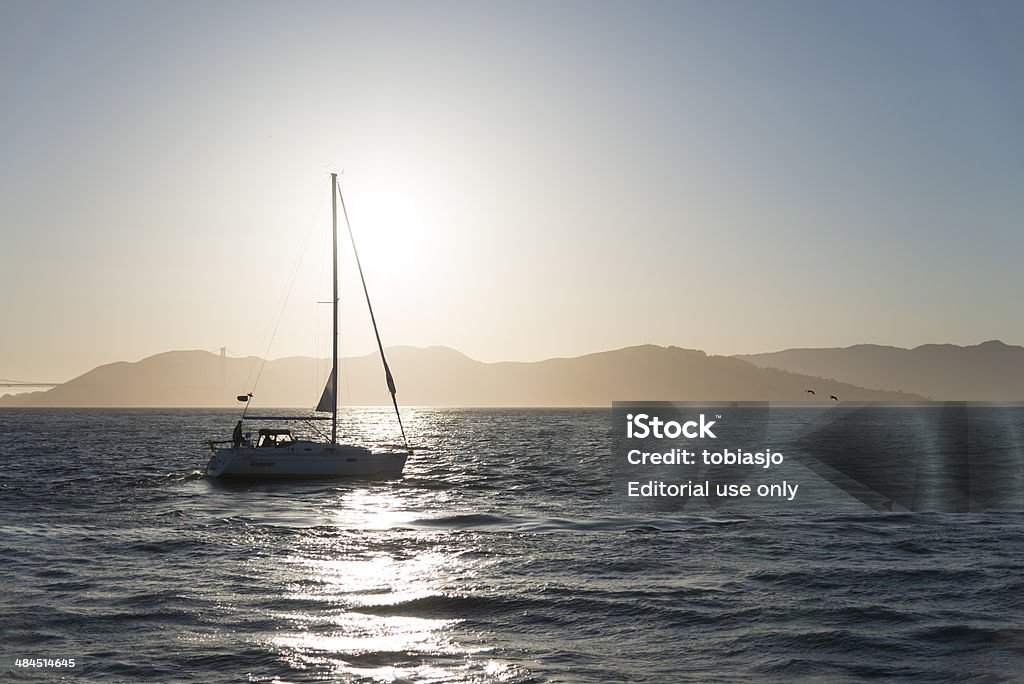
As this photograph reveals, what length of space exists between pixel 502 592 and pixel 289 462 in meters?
31.8

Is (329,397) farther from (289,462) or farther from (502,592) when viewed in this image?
(502,592)

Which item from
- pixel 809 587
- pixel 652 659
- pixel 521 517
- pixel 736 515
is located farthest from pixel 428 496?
pixel 652 659

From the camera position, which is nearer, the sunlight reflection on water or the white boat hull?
the sunlight reflection on water

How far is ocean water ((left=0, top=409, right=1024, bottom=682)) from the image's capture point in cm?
1722

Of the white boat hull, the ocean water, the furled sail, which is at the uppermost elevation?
the furled sail

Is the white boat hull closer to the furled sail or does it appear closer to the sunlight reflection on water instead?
the furled sail

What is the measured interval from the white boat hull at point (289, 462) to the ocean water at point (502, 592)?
25.9 feet

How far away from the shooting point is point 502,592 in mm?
23328

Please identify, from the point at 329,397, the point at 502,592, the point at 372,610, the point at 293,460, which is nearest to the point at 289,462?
the point at 293,460

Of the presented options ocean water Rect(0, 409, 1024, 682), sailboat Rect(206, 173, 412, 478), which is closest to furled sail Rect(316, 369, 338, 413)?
sailboat Rect(206, 173, 412, 478)

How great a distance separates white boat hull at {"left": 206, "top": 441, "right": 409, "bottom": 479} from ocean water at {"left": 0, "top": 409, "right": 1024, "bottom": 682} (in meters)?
7.90

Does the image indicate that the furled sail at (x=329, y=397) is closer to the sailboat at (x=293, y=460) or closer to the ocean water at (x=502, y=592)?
the sailboat at (x=293, y=460)

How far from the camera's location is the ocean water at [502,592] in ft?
56.5

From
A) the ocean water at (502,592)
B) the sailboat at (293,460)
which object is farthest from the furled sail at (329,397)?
the ocean water at (502,592)
